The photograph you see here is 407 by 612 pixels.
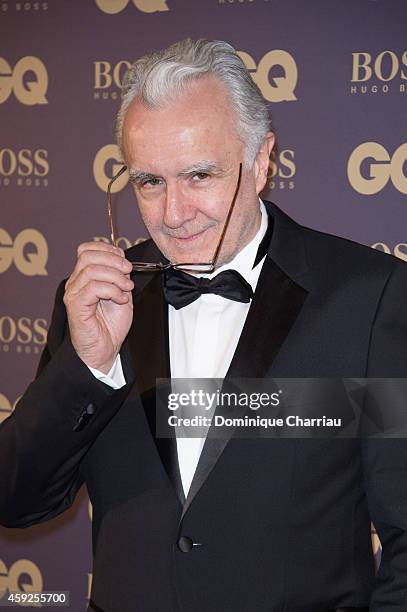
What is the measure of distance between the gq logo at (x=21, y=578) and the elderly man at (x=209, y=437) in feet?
5.84

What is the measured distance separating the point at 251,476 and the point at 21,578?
84.3 inches

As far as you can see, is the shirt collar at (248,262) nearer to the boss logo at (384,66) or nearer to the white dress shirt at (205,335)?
the white dress shirt at (205,335)

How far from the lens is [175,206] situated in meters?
1.59

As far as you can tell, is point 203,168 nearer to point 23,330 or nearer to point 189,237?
point 189,237

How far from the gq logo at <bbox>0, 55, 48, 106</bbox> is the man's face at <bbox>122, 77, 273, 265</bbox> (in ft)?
5.72

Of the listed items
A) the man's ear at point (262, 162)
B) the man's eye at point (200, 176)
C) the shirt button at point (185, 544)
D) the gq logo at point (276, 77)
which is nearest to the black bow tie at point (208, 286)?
the man's ear at point (262, 162)

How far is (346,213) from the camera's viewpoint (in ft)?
9.70

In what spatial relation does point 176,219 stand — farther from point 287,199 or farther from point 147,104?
point 287,199

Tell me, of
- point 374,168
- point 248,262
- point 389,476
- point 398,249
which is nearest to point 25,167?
point 374,168

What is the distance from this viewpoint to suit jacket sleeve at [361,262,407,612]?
152 cm

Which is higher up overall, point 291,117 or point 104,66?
point 104,66

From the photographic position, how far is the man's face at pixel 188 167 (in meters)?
1.58

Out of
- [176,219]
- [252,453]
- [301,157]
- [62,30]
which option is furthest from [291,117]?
[252,453]

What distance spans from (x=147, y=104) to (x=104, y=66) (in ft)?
5.44
